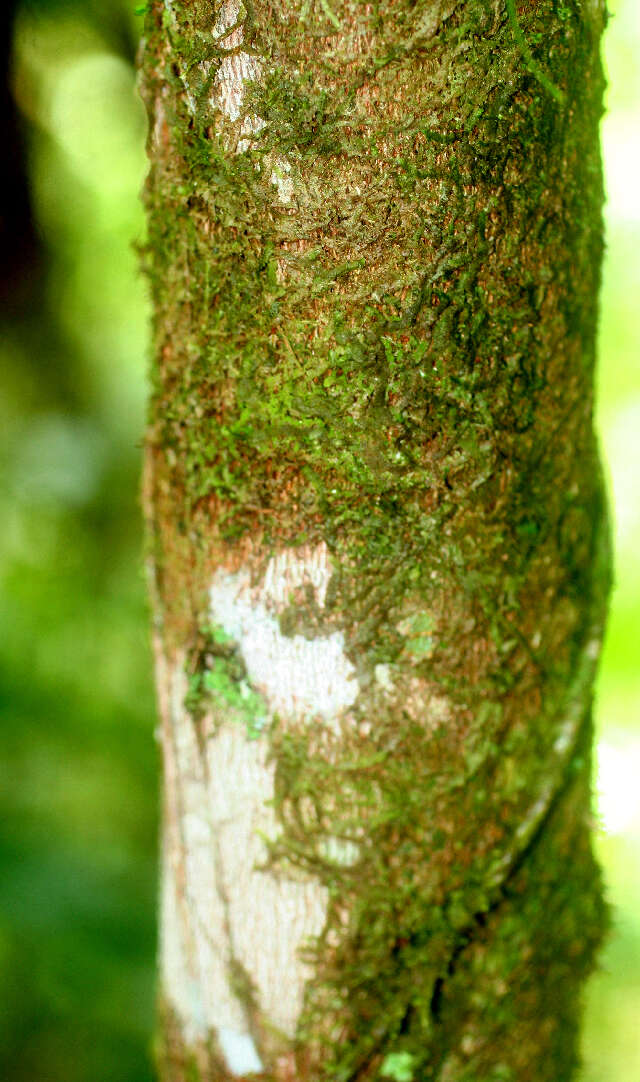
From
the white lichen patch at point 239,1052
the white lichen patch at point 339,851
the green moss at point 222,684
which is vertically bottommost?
the white lichen patch at point 239,1052

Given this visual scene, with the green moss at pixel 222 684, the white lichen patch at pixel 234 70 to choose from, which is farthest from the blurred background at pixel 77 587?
the white lichen patch at pixel 234 70

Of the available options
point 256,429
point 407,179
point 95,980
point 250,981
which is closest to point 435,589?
point 256,429

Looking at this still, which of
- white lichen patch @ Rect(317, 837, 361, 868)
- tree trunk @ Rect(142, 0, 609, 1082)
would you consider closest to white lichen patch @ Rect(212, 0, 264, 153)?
tree trunk @ Rect(142, 0, 609, 1082)

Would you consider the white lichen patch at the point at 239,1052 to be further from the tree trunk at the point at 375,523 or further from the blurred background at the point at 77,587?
the blurred background at the point at 77,587

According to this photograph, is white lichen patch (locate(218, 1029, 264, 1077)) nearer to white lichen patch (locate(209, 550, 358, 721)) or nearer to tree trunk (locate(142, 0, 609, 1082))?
tree trunk (locate(142, 0, 609, 1082))

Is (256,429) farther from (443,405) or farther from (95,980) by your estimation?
(95,980)

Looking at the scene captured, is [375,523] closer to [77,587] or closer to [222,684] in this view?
[222,684]

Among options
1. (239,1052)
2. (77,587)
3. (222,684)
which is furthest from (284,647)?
(77,587)

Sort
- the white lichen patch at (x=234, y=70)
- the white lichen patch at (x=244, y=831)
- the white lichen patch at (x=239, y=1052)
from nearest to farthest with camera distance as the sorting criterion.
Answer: the white lichen patch at (x=234, y=70) < the white lichen patch at (x=244, y=831) < the white lichen patch at (x=239, y=1052)
